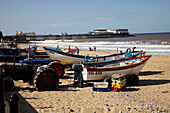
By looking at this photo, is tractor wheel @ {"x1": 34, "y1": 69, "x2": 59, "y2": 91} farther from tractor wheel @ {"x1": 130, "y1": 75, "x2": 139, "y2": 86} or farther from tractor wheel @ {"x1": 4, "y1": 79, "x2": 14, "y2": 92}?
tractor wheel @ {"x1": 130, "y1": 75, "x2": 139, "y2": 86}

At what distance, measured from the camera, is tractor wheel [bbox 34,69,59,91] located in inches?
349

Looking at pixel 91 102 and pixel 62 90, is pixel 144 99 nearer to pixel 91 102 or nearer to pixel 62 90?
pixel 91 102

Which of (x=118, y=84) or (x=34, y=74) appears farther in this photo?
(x=118, y=84)

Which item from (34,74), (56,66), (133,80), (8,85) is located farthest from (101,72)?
(8,85)

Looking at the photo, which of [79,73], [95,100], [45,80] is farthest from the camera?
[79,73]

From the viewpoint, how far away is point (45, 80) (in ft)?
29.5

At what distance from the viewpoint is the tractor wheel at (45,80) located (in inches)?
349

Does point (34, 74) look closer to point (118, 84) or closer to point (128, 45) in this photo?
point (118, 84)

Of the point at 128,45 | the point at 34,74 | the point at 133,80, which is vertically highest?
the point at 128,45

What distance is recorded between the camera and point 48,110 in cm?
664

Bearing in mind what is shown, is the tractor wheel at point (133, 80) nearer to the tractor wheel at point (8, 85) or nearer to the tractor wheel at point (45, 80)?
the tractor wheel at point (45, 80)

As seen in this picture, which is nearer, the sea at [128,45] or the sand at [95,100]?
the sand at [95,100]

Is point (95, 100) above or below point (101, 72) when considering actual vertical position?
below

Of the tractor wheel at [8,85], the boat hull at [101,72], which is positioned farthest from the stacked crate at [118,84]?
the tractor wheel at [8,85]
